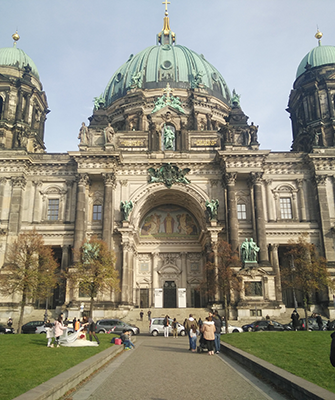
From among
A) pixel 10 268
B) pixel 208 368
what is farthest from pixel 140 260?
pixel 208 368

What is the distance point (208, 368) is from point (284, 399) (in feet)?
16.5

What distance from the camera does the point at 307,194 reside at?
47.4 metres

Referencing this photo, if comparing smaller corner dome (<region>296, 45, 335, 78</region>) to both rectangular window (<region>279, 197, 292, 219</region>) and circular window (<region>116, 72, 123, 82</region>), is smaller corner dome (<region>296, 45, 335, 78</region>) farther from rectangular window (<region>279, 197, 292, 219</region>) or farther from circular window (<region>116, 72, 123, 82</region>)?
circular window (<region>116, 72, 123, 82</region>)

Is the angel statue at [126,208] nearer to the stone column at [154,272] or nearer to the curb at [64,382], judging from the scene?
the stone column at [154,272]

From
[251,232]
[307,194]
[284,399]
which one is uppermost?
[307,194]

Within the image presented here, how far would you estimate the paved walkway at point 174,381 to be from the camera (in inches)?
387

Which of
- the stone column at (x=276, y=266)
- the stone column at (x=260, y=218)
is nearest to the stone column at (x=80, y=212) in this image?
the stone column at (x=260, y=218)

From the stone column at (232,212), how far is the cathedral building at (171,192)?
111 mm

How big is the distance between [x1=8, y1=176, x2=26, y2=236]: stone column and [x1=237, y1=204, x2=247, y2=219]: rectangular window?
2338 cm

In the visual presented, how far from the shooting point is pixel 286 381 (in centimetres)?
987

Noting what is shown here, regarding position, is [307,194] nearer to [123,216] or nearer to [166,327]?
[123,216]

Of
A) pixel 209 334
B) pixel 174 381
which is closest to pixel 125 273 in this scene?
pixel 209 334

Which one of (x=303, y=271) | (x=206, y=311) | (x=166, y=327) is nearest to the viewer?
(x=166, y=327)

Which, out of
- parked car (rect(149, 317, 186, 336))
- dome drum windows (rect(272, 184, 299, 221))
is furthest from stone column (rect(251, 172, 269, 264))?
parked car (rect(149, 317, 186, 336))
